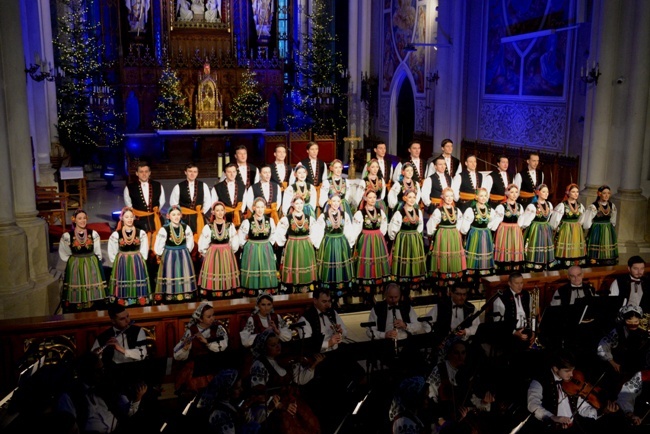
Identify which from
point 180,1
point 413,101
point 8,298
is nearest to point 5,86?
point 8,298

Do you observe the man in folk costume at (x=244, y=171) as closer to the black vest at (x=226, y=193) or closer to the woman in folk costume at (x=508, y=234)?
the black vest at (x=226, y=193)

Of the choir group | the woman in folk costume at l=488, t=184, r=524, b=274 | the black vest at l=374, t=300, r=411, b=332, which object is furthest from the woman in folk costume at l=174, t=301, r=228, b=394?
the woman in folk costume at l=488, t=184, r=524, b=274

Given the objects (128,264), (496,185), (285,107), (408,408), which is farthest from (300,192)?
(285,107)

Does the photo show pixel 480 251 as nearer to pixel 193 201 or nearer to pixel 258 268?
pixel 258 268

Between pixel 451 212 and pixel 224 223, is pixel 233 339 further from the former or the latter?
pixel 451 212

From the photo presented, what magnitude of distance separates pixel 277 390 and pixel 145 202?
4303 mm

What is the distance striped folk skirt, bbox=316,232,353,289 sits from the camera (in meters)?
8.59

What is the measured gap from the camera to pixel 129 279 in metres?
7.95

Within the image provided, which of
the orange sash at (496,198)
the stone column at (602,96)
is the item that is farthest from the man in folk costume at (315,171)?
the stone column at (602,96)

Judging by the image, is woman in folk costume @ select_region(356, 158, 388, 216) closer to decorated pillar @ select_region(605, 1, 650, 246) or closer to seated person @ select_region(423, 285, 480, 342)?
seated person @ select_region(423, 285, 480, 342)

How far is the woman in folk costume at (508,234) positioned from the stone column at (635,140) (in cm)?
225

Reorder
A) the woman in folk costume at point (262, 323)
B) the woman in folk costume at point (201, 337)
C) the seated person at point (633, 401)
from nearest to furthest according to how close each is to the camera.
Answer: the seated person at point (633, 401), the woman in folk costume at point (201, 337), the woman in folk costume at point (262, 323)

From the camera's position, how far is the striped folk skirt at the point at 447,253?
9133mm

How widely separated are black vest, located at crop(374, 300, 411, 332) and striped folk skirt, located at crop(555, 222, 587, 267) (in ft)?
13.5
